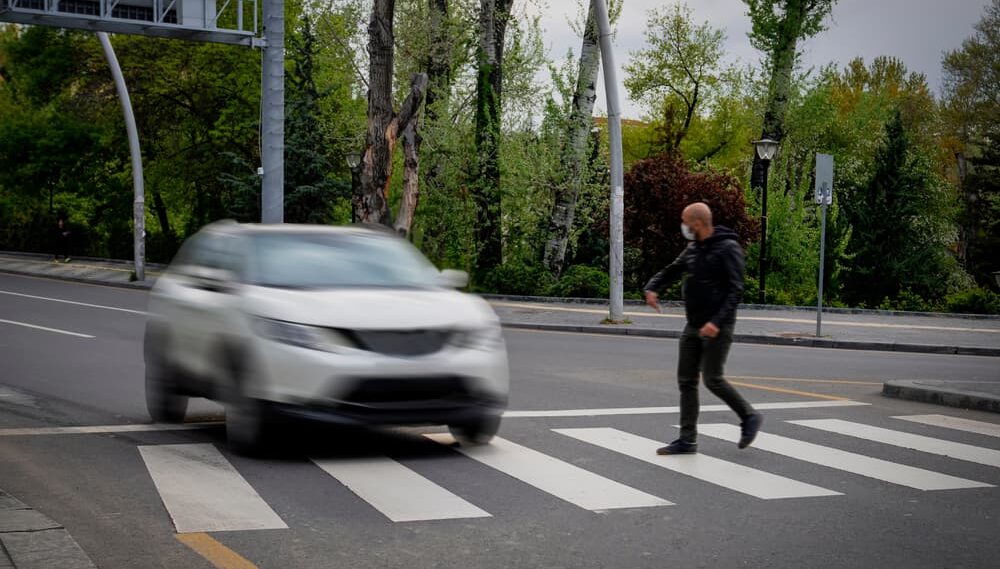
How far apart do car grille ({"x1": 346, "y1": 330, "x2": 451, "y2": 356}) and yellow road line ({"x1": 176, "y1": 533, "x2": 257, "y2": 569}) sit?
2145 mm

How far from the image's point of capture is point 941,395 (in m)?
12.2

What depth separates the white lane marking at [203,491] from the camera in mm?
6398

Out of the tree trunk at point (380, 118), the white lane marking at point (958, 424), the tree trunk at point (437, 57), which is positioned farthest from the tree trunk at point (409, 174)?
the white lane marking at point (958, 424)

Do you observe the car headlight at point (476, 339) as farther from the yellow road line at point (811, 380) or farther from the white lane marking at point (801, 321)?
the white lane marking at point (801, 321)

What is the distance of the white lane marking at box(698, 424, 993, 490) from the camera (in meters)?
7.85

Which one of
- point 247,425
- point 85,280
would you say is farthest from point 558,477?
point 85,280

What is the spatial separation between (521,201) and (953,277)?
19.9 meters

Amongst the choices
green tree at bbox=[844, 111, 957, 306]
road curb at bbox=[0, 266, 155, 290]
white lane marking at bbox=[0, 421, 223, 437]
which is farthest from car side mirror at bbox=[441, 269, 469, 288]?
green tree at bbox=[844, 111, 957, 306]

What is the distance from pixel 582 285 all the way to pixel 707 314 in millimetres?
23177

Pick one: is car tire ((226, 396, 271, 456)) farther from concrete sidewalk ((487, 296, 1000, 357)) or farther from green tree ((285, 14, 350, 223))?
green tree ((285, 14, 350, 223))

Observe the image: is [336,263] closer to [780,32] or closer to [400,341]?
[400,341]

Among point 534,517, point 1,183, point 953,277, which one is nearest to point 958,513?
point 534,517

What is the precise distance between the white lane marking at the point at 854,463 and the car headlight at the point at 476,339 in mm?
2340

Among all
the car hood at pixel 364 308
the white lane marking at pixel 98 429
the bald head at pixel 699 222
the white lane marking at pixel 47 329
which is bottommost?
A: the white lane marking at pixel 47 329
